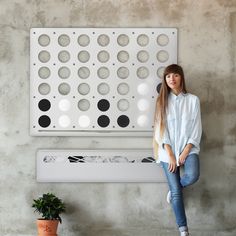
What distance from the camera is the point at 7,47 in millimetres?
5297

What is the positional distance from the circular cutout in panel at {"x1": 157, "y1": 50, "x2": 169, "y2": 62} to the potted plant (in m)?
1.55

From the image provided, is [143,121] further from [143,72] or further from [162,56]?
[162,56]

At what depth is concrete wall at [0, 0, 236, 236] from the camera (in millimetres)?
5277

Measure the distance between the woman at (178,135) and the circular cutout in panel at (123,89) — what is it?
0.36 meters

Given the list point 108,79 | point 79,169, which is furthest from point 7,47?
point 79,169

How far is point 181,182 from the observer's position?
197 inches

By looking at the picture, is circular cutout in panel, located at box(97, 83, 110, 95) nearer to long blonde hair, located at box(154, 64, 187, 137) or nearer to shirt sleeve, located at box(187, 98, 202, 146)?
long blonde hair, located at box(154, 64, 187, 137)

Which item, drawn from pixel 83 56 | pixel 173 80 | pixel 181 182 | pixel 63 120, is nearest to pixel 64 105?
pixel 63 120

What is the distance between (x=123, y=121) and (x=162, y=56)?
0.69 m

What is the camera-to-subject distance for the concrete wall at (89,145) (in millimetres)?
5277

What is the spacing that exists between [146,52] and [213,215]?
160 centimetres

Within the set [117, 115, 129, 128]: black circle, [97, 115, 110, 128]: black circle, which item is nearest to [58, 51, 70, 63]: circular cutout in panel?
[97, 115, 110, 128]: black circle

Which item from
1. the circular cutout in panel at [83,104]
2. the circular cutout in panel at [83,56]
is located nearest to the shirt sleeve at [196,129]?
the circular cutout in panel at [83,104]

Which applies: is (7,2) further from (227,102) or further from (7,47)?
(227,102)
